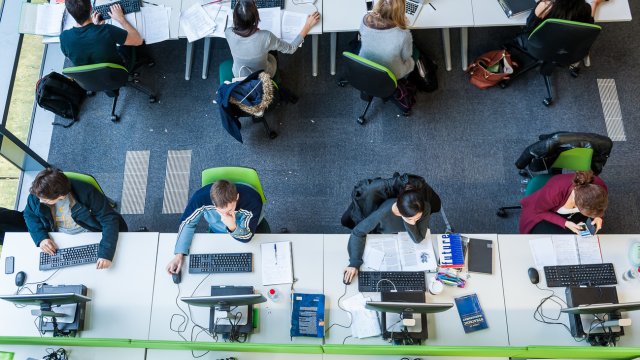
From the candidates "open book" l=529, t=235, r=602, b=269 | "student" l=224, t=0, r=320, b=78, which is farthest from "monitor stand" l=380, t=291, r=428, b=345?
"student" l=224, t=0, r=320, b=78

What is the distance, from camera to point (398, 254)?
2.66 m

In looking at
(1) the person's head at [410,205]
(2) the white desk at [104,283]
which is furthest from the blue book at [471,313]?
(2) the white desk at [104,283]

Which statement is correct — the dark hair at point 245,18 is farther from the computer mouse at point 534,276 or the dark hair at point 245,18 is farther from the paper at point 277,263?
the computer mouse at point 534,276

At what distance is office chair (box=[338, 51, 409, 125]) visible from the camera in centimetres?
297

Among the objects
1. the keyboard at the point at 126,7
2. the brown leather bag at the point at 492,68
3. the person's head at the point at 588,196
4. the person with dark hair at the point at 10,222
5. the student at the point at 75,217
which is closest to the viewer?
the person's head at the point at 588,196

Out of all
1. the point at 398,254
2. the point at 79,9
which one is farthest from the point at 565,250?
the point at 79,9

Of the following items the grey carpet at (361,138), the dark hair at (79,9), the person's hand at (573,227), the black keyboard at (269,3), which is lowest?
the grey carpet at (361,138)

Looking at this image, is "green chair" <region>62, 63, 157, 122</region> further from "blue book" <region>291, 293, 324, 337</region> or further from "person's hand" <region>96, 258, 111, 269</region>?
"blue book" <region>291, 293, 324, 337</region>

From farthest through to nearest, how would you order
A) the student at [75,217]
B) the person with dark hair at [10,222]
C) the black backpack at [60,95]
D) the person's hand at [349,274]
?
the black backpack at [60,95], the person with dark hair at [10,222], the student at [75,217], the person's hand at [349,274]

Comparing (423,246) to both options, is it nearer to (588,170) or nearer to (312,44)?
(588,170)

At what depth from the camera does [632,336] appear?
2.45 meters

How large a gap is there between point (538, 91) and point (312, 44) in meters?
1.91

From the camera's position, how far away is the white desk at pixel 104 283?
2566 mm

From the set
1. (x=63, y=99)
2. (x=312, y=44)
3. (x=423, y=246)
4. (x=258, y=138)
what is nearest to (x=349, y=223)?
(x=423, y=246)
